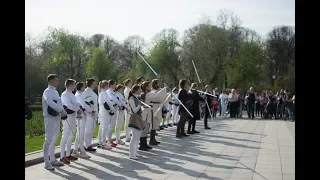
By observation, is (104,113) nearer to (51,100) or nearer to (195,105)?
(51,100)

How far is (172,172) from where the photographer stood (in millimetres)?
9547

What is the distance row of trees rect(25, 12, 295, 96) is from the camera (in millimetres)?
46781

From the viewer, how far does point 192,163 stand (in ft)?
35.2

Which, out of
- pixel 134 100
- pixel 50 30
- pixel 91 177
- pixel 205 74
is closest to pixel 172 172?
pixel 91 177

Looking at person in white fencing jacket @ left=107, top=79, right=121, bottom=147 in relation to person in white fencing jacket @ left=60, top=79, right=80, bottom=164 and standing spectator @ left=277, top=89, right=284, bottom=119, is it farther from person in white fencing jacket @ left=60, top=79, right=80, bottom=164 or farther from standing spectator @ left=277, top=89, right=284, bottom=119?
standing spectator @ left=277, top=89, right=284, bottom=119

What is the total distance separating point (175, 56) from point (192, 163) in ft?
155

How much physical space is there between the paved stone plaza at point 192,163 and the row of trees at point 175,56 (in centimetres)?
2981

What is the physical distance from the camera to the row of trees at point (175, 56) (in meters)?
46.8

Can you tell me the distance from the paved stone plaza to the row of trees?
97.8ft

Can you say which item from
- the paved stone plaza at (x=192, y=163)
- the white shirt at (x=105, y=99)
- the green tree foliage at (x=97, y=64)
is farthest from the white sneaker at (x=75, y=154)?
the green tree foliage at (x=97, y=64)

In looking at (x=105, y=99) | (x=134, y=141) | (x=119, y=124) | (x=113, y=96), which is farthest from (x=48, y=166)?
(x=119, y=124)

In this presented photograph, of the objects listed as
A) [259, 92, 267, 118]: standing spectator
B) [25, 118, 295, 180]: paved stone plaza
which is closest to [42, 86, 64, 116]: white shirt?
[25, 118, 295, 180]: paved stone plaza
